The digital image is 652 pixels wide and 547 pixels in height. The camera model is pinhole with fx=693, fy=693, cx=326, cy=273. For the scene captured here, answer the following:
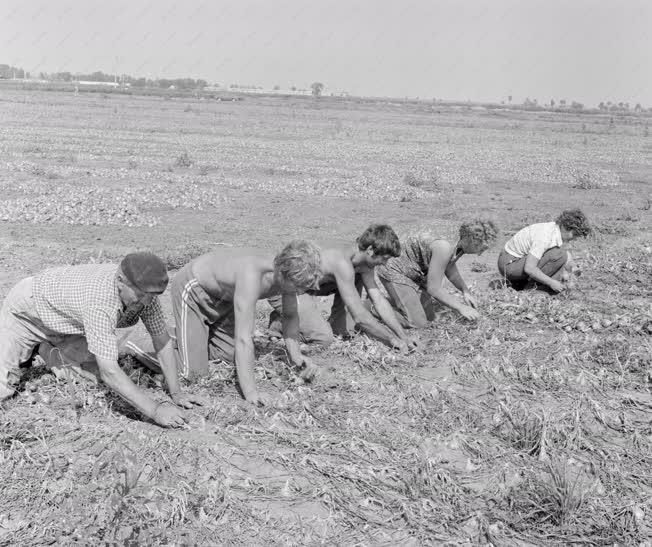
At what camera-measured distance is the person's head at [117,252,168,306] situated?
3.90m

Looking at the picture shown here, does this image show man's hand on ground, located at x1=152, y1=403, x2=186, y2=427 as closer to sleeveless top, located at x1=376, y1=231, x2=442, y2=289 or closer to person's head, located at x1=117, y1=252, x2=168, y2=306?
person's head, located at x1=117, y1=252, x2=168, y2=306

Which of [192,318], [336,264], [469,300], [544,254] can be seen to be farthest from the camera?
[544,254]

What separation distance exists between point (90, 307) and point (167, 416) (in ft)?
2.59

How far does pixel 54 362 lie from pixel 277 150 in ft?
65.3

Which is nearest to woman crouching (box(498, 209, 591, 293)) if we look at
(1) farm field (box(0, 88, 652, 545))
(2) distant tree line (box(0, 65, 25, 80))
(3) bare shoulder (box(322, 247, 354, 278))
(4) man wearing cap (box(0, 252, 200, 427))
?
(1) farm field (box(0, 88, 652, 545))

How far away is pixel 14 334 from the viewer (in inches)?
182

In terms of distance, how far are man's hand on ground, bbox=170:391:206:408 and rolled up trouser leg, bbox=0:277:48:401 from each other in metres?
0.98

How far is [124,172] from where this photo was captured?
54.9 ft

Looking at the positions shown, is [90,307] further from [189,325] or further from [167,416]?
[189,325]

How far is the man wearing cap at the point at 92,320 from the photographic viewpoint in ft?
13.0

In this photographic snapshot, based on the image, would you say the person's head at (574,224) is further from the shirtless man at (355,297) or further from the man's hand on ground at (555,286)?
the shirtless man at (355,297)

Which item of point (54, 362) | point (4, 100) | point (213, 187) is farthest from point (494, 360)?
point (4, 100)

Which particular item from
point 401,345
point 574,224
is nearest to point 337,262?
point 401,345

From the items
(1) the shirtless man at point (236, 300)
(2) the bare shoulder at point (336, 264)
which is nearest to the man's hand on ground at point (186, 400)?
(1) the shirtless man at point (236, 300)
